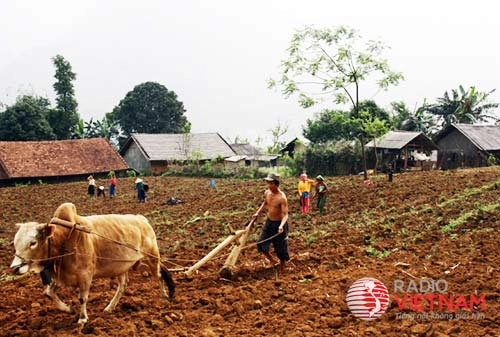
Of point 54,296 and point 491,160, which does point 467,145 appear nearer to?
point 491,160

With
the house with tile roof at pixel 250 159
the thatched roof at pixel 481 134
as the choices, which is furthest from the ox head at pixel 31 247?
the house with tile roof at pixel 250 159

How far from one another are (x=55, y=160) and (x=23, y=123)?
9464mm

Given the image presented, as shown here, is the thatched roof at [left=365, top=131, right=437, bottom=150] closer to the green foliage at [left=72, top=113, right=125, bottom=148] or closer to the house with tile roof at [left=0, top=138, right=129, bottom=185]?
the house with tile roof at [left=0, top=138, right=129, bottom=185]

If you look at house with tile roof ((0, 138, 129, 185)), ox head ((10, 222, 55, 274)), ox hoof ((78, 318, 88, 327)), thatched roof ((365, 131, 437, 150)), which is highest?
thatched roof ((365, 131, 437, 150))

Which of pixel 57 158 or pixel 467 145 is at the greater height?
pixel 467 145

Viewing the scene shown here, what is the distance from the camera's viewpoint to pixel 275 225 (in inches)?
333

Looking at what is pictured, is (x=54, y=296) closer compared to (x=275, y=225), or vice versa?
(x=54, y=296)

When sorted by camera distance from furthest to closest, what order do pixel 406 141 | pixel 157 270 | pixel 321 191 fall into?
pixel 406 141 < pixel 321 191 < pixel 157 270

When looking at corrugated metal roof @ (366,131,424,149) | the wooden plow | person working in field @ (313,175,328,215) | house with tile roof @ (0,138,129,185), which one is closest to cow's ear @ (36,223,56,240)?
the wooden plow

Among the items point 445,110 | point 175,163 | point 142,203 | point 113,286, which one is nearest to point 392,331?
point 113,286

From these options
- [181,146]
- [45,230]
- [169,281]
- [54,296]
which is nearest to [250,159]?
Answer: [181,146]

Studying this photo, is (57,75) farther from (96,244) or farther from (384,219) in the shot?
(96,244)

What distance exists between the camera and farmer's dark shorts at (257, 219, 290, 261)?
8289 mm

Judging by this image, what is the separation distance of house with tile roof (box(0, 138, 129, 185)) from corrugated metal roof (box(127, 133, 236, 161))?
361cm
